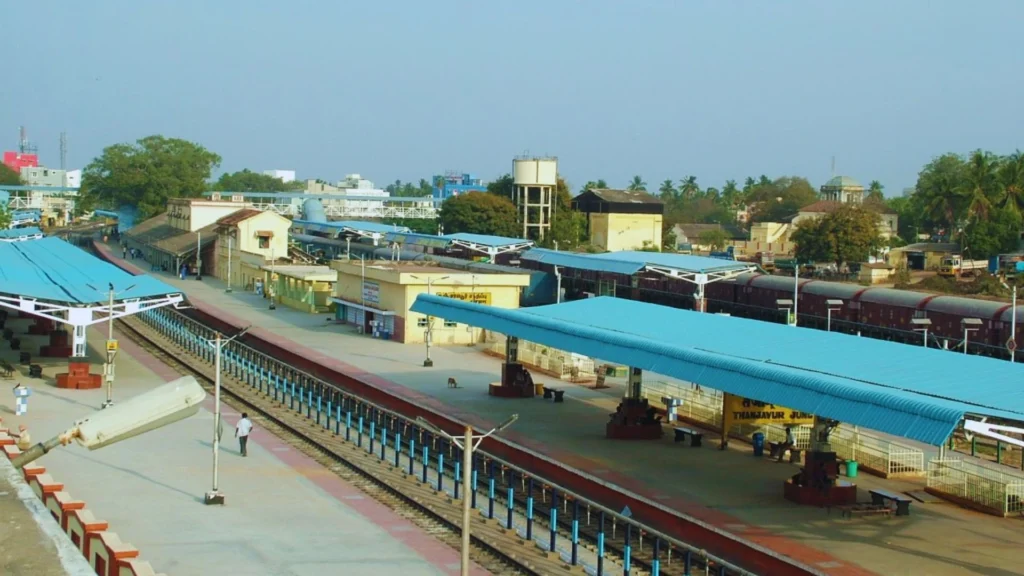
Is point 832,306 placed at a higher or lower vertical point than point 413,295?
lower

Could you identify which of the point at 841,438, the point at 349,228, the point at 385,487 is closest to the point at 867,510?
the point at 841,438

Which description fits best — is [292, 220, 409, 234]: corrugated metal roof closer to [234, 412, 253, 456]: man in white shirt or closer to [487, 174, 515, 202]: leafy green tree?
[487, 174, 515, 202]: leafy green tree

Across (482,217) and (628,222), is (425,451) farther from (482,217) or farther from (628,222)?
(628,222)

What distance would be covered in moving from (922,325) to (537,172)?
228 feet

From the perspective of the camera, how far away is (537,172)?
113625 millimetres

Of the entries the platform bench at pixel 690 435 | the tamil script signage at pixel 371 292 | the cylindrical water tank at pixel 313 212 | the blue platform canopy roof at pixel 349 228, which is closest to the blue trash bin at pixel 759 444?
the platform bench at pixel 690 435

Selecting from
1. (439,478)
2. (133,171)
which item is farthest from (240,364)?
(133,171)

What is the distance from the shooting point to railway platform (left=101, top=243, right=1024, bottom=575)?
21125 millimetres

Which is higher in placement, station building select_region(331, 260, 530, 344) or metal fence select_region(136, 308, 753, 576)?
station building select_region(331, 260, 530, 344)

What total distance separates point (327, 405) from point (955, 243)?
73.6m

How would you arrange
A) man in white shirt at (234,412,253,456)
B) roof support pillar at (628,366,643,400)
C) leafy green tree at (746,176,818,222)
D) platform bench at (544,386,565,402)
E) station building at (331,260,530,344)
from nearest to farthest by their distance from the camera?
man in white shirt at (234,412,253,456), roof support pillar at (628,366,643,400), platform bench at (544,386,565,402), station building at (331,260,530,344), leafy green tree at (746,176,818,222)

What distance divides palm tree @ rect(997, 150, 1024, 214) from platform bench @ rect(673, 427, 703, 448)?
218 ft

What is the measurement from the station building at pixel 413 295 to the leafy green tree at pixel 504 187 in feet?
201

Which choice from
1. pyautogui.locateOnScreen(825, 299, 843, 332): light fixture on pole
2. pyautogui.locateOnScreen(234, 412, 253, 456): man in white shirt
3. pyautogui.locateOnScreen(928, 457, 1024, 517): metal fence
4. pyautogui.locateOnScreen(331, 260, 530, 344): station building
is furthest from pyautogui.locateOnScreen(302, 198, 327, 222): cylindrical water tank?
pyautogui.locateOnScreen(928, 457, 1024, 517): metal fence
